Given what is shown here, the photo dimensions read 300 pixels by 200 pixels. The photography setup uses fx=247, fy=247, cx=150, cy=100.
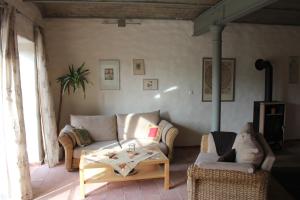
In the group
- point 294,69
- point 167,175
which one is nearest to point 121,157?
point 167,175

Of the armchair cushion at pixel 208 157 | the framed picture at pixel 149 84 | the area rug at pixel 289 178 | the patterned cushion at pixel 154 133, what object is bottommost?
the area rug at pixel 289 178

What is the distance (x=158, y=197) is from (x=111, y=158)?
0.82 m

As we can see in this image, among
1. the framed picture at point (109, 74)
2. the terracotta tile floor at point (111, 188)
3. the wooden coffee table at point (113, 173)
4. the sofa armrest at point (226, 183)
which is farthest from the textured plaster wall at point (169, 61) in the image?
the sofa armrest at point (226, 183)

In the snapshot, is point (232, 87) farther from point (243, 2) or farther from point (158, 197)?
point (158, 197)

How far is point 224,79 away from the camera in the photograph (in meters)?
5.52

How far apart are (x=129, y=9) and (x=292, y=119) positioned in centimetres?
457

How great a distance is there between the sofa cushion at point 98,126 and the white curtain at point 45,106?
0.45 meters

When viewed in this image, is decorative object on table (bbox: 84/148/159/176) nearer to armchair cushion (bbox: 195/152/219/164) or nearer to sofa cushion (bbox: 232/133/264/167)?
armchair cushion (bbox: 195/152/219/164)

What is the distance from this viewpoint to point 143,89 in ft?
17.3

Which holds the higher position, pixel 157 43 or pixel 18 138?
pixel 157 43

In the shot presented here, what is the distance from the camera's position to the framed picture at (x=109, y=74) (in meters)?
5.10

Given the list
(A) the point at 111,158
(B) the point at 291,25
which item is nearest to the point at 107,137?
(A) the point at 111,158

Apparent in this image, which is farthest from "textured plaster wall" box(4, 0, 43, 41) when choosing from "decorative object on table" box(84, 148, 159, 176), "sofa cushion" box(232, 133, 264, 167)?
"sofa cushion" box(232, 133, 264, 167)

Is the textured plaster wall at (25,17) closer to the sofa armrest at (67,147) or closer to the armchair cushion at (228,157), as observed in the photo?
the sofa armrest at (67,147)
